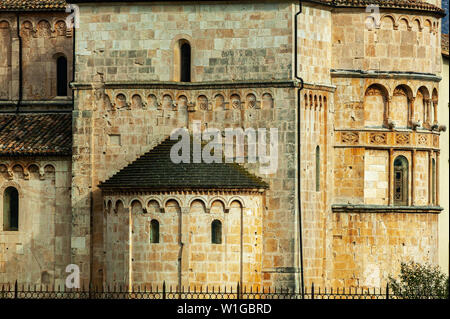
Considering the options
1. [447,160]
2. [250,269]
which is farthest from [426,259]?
[447,160]

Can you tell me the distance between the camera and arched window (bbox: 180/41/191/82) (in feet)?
191

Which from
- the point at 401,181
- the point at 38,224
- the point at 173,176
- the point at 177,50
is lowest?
the point at 38,224

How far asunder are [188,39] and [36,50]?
31.9 ft

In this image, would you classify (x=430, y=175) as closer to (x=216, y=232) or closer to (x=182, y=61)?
(x=216, y=232)

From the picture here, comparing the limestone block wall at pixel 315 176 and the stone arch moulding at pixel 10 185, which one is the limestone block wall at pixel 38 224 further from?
the limestone block wall at pixel 315 176

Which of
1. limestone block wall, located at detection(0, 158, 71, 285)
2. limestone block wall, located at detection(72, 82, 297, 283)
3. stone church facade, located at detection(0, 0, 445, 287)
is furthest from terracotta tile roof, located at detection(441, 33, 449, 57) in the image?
limestone block wall, located at detection(0, 158, 71, 285)

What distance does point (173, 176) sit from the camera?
56.3m

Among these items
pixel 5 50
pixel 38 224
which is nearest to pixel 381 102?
pixel 38 224

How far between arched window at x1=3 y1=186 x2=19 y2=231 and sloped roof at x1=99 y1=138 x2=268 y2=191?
408 centimetres

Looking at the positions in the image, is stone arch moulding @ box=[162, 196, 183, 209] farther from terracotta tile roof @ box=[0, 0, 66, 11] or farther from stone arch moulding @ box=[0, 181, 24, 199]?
terracotta tile roof @ box=[0, 0, 66, 11]

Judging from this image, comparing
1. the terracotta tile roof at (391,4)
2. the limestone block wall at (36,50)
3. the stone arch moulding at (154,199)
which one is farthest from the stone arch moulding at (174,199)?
the limestone block wall at (36,50)

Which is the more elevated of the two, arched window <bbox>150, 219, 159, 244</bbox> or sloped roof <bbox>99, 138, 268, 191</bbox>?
sloped roof <bbox>99, 138, 268, 191</bbox>
